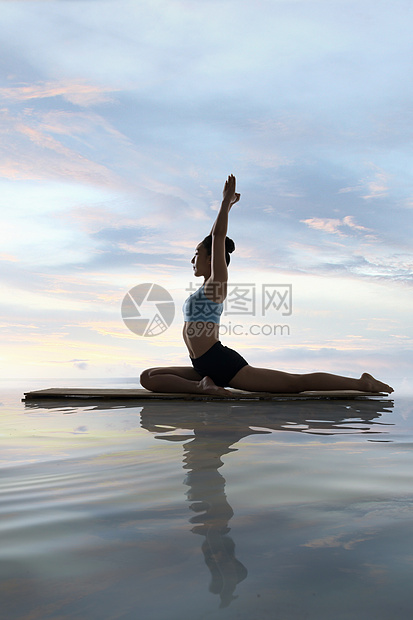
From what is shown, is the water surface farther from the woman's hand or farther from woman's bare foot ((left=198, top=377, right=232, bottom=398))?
the woman's hand

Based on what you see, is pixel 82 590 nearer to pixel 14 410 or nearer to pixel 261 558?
pixel 261 558

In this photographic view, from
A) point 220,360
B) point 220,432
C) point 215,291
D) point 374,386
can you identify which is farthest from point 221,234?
point 220,432

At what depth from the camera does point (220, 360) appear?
4074 millimetres

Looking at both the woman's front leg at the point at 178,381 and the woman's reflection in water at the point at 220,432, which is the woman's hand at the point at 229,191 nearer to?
the woman's front leg at the point at 178,381

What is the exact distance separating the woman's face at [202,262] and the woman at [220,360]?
7.8 inches

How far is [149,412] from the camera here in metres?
3.07

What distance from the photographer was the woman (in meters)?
4.02

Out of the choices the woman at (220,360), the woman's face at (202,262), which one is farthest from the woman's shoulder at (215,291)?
the woman's face at (202,262)

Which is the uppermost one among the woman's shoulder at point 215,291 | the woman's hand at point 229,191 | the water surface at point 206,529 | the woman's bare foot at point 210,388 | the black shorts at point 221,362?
the woman's hand at point 229,191

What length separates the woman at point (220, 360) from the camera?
4020 millimetres

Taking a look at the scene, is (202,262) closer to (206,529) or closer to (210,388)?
(210,388)

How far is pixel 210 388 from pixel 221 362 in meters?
0.24

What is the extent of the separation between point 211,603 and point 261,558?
0.15m

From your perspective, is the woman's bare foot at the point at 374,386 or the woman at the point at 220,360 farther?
the woman's bare foot at the point at 374,386
